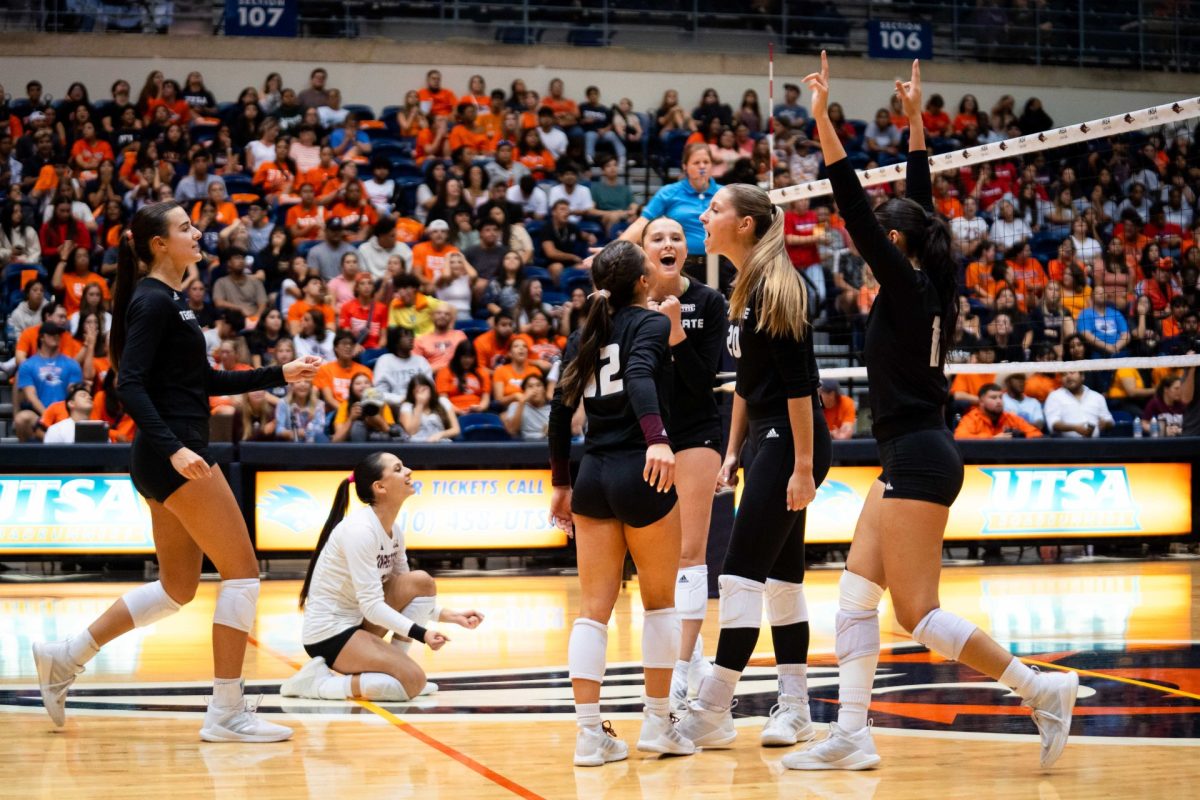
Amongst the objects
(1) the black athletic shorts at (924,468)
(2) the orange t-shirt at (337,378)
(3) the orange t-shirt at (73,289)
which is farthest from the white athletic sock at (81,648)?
(3) the orange t-shirt at (73,289)

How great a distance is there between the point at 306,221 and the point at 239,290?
1.67 meters

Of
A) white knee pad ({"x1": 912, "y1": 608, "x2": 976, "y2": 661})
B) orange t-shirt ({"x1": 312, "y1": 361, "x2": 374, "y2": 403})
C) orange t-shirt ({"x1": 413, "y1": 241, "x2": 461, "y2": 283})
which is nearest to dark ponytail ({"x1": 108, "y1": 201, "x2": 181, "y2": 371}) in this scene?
white knee pad ({"x1": 912, "y1": 608, "x2": 976, "y2": 661})

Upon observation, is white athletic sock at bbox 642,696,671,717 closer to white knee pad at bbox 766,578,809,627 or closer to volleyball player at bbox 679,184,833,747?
volleyball player at bbox 679,184,833,747

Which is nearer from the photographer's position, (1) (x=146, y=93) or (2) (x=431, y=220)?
(2) (x=431, y=220)

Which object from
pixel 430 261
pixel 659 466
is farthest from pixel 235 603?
pixel 430 261

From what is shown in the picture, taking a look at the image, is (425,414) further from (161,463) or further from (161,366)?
(161,463)

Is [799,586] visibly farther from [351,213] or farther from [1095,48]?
[1095,48]

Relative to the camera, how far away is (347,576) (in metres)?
6.17

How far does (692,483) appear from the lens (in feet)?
17.3

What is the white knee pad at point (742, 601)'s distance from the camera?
4855 mm

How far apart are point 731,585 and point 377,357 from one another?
912 cm

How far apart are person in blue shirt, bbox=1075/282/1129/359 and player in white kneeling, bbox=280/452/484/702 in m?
6.95

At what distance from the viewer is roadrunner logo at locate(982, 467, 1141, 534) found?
11.7 meters

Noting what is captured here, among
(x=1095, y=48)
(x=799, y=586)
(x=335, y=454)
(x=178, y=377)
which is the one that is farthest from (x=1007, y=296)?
(x=1095, y=48)
